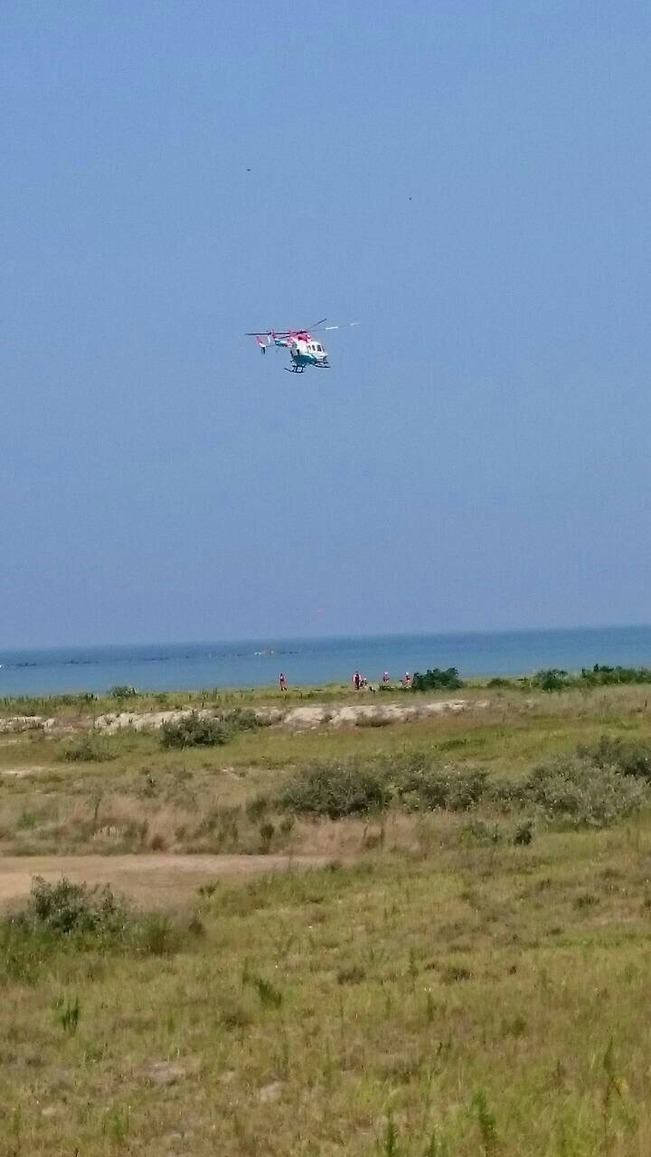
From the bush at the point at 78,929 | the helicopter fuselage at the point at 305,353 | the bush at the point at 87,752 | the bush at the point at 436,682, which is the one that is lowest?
the bush at the point at 87,752

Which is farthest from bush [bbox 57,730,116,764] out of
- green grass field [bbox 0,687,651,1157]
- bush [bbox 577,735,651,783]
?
bush [bbox 577,735,651,783]

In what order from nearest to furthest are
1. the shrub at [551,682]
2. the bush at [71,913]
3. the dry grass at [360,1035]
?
the dry grass at [360,1035] → the bush at [71,913] → the shrub at [551,682]

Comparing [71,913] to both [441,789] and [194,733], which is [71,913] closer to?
[441,789]

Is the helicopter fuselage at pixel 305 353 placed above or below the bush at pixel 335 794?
above

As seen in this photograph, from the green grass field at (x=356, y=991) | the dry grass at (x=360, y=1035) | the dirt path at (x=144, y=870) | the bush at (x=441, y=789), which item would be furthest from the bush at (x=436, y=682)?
the dry grass at (x=360, y=1035)

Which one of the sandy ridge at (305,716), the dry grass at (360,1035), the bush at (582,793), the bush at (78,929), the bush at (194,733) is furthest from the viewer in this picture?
the sandy ridge at (305,716)

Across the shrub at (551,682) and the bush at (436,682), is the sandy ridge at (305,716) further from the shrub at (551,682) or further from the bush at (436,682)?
the bush at (436,682)

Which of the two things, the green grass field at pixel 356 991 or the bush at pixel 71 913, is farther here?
the bush at pixel 71 913

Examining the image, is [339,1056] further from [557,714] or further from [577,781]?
[557,714]

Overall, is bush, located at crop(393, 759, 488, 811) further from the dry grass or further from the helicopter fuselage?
the helicopter fuselage
